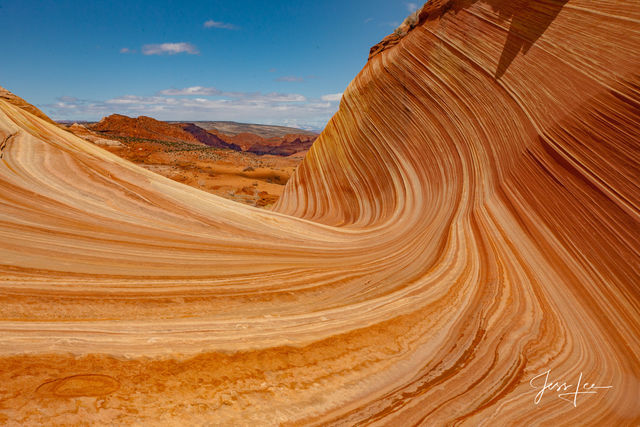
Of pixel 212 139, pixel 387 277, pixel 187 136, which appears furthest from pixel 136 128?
pixel 387 277

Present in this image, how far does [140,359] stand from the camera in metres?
1.49

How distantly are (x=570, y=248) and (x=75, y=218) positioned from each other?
4.34 metres

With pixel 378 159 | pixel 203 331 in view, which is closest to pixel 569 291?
pixel 203 331

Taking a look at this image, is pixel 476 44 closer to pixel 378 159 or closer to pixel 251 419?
pixel 378 159

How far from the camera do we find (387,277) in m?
2.98
